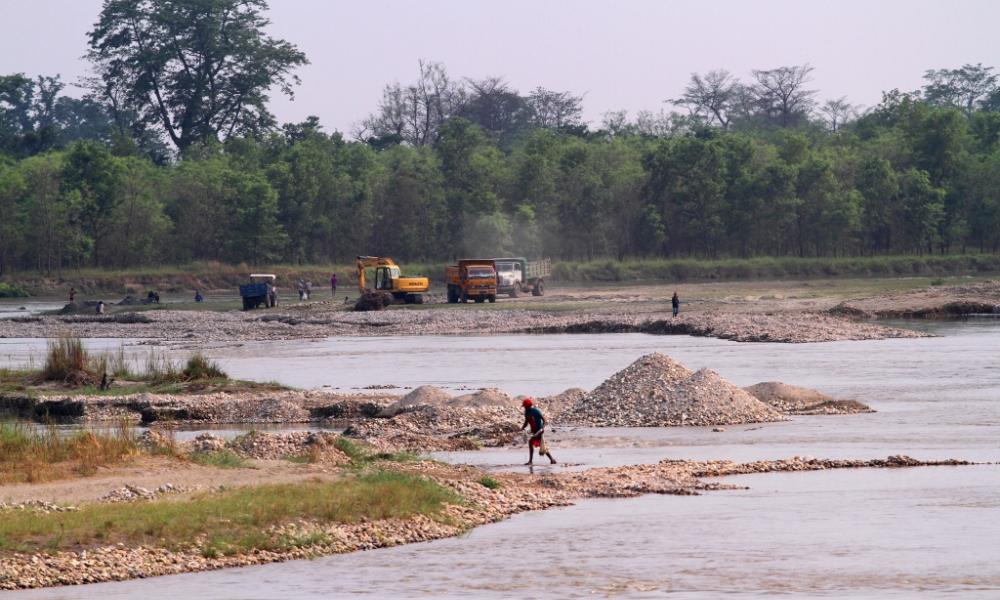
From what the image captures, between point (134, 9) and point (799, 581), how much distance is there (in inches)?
4802

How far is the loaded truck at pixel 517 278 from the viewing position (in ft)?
261

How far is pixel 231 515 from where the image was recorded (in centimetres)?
1873

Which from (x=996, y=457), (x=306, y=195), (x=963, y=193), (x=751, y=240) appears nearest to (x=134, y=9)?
(x=306, y=195)

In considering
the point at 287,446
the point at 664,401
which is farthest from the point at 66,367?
the point at 664,401

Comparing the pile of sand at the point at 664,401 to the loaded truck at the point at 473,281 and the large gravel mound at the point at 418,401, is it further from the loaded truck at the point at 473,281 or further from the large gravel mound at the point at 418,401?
the loaded truck at the point at 473,281

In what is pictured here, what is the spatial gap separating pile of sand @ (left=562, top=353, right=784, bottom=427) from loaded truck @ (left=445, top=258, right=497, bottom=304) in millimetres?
41996

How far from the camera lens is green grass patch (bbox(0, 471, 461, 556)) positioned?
17438mm

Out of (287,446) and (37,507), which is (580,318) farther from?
(37,507)

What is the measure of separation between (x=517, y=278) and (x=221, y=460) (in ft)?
188

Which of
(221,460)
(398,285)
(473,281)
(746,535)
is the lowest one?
(746,535)

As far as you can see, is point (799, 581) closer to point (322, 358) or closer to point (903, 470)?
point (903, 470)

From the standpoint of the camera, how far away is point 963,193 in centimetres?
10650

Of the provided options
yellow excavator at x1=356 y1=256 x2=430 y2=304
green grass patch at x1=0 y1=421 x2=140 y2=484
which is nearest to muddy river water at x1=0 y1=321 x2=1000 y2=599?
green grass patch at x1=0 y1=421 x2=140 y2=484

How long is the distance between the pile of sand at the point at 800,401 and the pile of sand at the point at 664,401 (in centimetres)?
90
